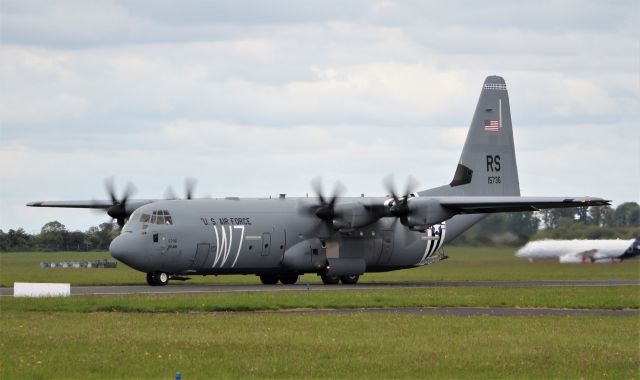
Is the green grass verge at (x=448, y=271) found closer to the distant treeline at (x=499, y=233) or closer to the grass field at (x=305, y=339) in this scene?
the distant treeline at (x=499, y=233)

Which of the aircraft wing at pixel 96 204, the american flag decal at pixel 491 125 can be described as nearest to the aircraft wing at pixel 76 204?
the aircraft wing at pixel 96 204

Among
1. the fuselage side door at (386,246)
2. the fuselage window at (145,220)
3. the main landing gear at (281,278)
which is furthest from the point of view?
the fuselage side door at (386,246)

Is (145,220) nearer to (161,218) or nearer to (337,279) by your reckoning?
(161,218)

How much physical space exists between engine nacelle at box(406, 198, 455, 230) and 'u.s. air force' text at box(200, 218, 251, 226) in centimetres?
641

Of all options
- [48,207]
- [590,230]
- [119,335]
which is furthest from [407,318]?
[590,230]

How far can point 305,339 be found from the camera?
922 inches

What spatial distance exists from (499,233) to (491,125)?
534 centimetres

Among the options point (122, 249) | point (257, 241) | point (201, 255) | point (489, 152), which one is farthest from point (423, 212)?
point (122, 249)

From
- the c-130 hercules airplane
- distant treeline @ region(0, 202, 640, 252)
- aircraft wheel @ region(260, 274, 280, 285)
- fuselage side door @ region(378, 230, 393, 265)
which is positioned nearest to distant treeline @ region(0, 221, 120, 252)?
distant treeline @ region(0, 202, 640, 252)

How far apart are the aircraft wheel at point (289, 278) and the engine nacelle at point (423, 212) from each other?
20.3 ft

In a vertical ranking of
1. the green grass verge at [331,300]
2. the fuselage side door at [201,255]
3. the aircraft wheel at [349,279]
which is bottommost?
the green grass verge at [331,300]

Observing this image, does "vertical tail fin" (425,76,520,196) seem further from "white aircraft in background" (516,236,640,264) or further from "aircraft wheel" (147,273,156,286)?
"white aircraft in background" (516,236,640,264)

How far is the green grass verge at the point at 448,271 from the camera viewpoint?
51.5 m

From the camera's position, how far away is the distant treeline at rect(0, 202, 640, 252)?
5288 cm
